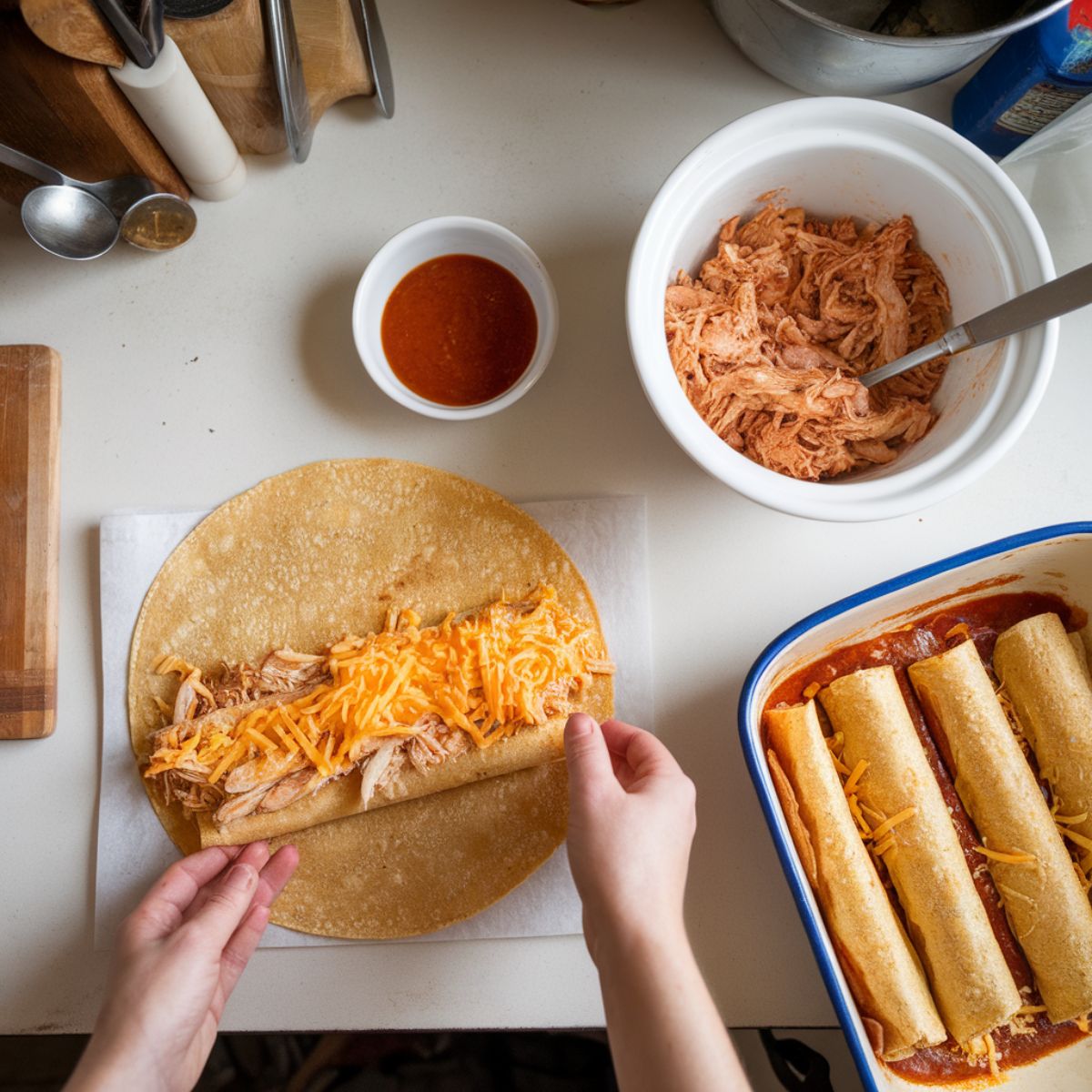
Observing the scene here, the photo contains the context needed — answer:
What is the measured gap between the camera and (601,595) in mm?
1592

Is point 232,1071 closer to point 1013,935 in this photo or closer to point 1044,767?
point 1013,935

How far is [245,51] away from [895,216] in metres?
1.13

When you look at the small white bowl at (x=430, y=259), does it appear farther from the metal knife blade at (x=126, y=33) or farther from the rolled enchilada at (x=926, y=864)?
the rolled enchilada at (x=926, y=864)

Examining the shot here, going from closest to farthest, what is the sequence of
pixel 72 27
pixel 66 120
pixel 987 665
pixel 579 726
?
1. pixel 72 27
2. pixel 579 726
3. pixel 66 120
4. pixel 987 665

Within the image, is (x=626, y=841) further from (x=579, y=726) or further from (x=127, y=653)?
(x=127, y=653)

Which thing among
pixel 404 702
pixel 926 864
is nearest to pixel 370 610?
pixel 404 702

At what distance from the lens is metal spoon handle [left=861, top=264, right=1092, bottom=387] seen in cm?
116

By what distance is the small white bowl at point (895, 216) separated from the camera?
1270 millimetres

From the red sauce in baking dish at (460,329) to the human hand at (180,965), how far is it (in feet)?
2.98

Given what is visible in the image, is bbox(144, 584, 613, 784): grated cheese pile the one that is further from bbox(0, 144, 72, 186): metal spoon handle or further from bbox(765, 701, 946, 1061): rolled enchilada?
bbox(0, 144, 72, 186): metal spoon handle

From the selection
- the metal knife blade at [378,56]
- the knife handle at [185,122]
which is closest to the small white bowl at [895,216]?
the metal knife blade at [378,56]

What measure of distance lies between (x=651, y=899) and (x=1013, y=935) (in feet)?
2.50

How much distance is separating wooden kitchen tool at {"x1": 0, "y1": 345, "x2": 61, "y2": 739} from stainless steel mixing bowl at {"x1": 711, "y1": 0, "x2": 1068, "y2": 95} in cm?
145

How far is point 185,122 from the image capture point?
146cm
